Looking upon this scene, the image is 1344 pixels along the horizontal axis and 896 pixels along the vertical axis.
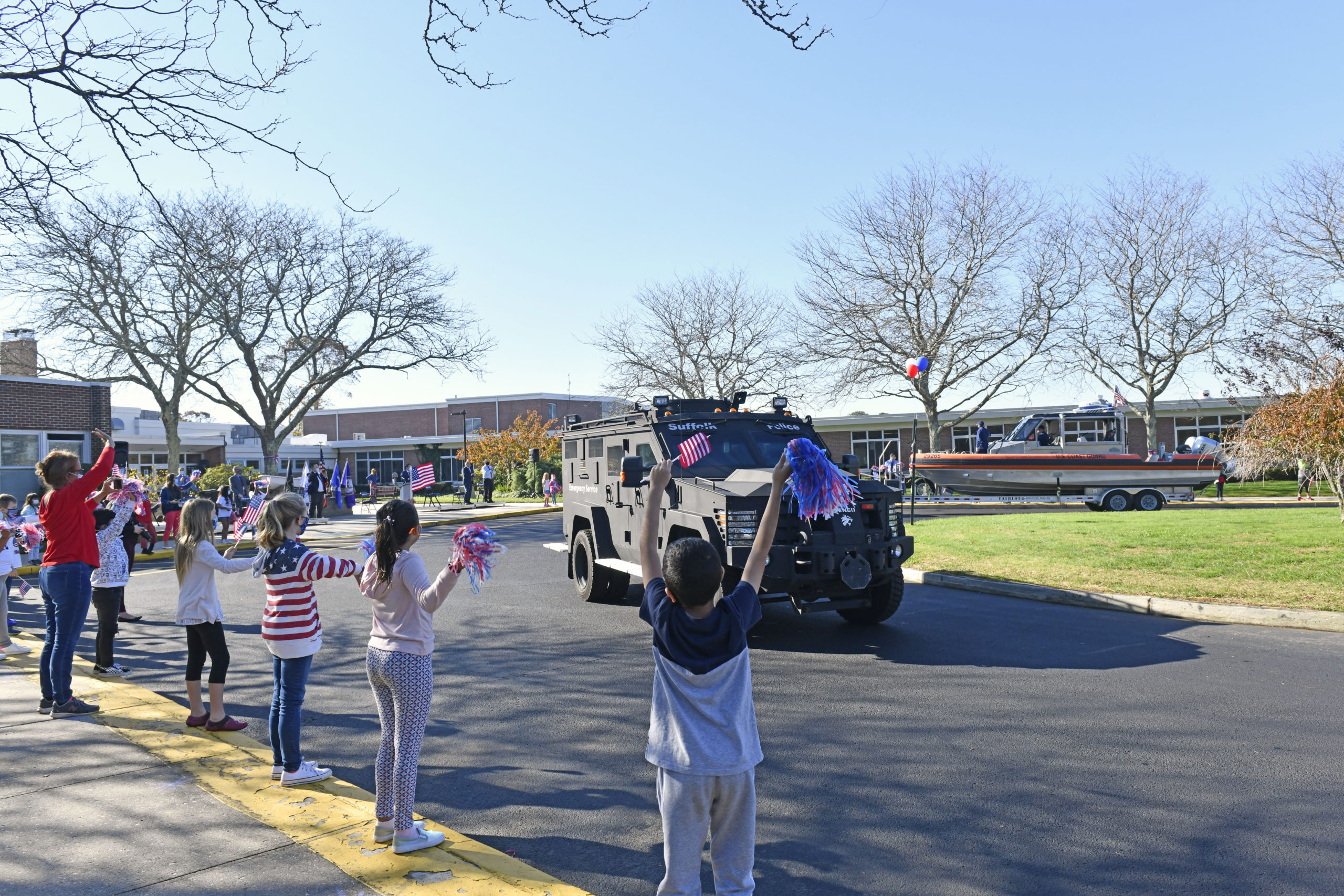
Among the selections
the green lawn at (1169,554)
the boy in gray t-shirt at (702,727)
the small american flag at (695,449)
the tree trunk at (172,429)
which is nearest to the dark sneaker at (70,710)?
the small american flag at (695,449)

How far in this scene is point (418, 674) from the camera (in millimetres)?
3773

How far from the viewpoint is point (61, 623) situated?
6.02 m

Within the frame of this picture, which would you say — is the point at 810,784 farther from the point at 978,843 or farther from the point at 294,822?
the point at 294,822

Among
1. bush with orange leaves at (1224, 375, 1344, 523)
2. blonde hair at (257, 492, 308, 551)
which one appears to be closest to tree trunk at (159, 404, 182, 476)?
blonde hair at (257, 492, 308, 551)

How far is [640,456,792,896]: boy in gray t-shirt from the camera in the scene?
277cm

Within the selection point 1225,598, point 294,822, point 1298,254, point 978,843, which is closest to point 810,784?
point 978,843

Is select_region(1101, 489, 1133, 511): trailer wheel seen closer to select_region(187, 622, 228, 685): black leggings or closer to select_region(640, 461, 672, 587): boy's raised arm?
select_region(187, 622, 228, 685): black leggings

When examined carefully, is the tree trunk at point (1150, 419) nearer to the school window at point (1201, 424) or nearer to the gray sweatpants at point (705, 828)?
the school window at point (1201, 424)

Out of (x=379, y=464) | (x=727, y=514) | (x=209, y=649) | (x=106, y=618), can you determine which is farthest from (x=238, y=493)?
(x=379, y=464)

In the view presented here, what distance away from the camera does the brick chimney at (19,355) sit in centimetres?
2800

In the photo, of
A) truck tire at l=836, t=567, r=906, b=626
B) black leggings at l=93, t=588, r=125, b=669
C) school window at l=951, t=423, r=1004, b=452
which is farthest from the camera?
school window at l=951, t=423, r=1004, b=452

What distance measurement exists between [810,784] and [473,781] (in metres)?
1.78

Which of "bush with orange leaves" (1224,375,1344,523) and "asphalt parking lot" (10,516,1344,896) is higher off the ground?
"bush with orange leaves" (1224,375,1344,523)

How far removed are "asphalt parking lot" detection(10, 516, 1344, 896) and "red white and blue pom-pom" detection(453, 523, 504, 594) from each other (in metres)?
1.26
